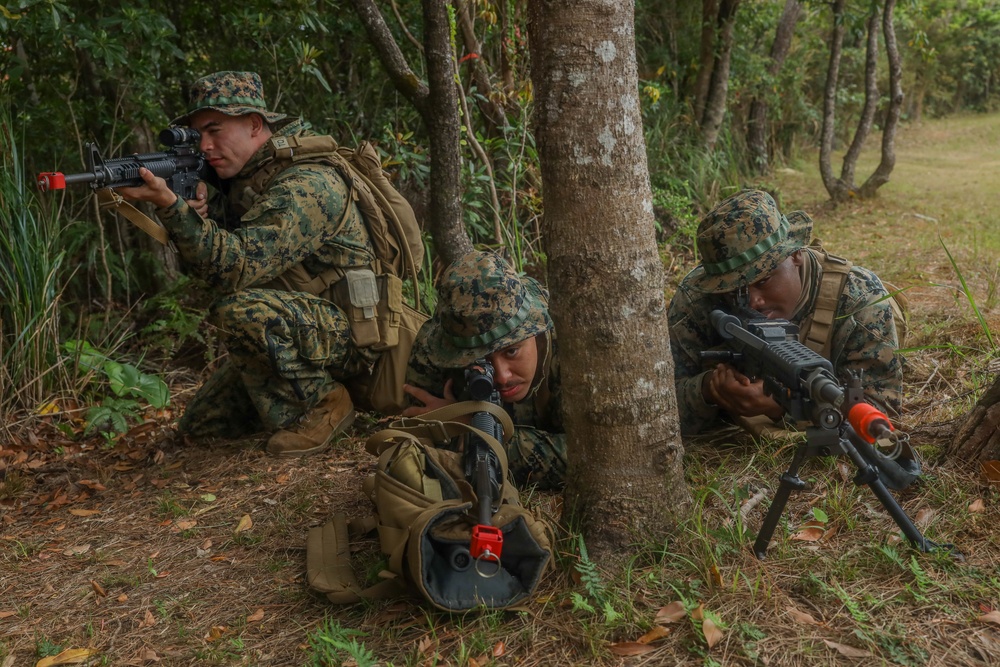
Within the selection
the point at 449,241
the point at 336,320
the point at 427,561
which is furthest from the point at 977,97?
the point at 427,561

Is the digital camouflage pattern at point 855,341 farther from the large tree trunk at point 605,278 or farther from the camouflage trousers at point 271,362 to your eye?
the camouflage trousers at point 271,362

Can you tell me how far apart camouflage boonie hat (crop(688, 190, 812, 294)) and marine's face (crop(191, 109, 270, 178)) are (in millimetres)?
A: 2265

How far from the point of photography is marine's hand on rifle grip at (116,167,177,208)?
12.0 ft

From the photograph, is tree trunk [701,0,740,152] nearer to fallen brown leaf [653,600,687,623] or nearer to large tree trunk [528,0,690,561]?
large tree trunk [528,0,690,561]

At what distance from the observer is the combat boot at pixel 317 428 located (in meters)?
4.07

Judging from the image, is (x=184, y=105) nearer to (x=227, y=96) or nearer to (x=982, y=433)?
(x=227, y=96)

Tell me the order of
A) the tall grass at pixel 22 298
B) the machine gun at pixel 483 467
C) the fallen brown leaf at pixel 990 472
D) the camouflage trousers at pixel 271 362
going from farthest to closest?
the tall grass at pixel 22 298, the camouflage trousers at pixel 271 362, the fallen brown leaf at pixel 990 472, the machine gun at pixel 483 467

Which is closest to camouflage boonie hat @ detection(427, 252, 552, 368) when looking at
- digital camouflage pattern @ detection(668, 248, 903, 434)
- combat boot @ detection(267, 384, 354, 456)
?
digital camouflage pattern @ detection(668, 248, 903, 434)

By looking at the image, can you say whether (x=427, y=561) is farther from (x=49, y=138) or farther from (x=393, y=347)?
(x=49, y=138)

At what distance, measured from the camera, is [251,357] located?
4.13 meters

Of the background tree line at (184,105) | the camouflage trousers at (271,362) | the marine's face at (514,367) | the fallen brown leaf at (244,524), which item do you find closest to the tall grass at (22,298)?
the background tree line at (184,105)

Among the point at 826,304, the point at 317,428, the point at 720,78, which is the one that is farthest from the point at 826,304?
the point at 720,78

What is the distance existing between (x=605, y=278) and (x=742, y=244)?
890mm

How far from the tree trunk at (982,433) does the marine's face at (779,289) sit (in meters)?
0.73
